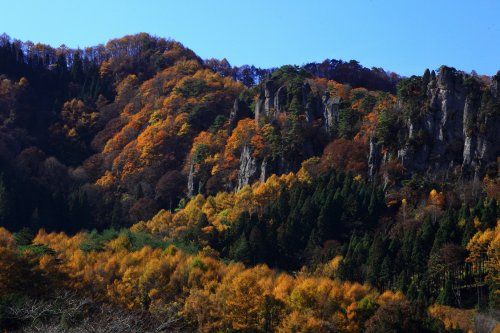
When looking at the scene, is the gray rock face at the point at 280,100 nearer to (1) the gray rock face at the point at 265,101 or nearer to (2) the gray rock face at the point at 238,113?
(1) the gray rock face at the point at 265,101

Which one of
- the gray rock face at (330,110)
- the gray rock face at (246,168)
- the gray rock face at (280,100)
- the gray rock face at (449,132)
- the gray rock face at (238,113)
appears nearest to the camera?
the gray rock face at (449,132)

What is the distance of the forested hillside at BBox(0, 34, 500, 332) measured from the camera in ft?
180

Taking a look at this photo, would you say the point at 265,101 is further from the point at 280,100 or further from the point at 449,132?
the point at 449,132

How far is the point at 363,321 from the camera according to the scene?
53625mm

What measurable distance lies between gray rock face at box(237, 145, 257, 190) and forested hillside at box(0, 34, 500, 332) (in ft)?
0.92

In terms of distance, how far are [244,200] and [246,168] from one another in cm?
1054

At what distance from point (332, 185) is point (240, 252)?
16727 mm

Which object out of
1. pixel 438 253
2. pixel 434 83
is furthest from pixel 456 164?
pixel 438 253

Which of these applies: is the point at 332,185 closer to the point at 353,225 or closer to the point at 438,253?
the point at 353,225

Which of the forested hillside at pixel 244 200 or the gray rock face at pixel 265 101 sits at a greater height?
the gray rock face at pixel 265 101

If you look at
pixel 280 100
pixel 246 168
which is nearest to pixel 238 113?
pixel 280 100

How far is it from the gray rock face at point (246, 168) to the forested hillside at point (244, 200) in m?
0.28

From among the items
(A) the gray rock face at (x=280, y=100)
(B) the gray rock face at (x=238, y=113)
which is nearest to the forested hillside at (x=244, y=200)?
(A) the gray rock face at (x=280, y=100)

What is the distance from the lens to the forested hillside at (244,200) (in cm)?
5500
